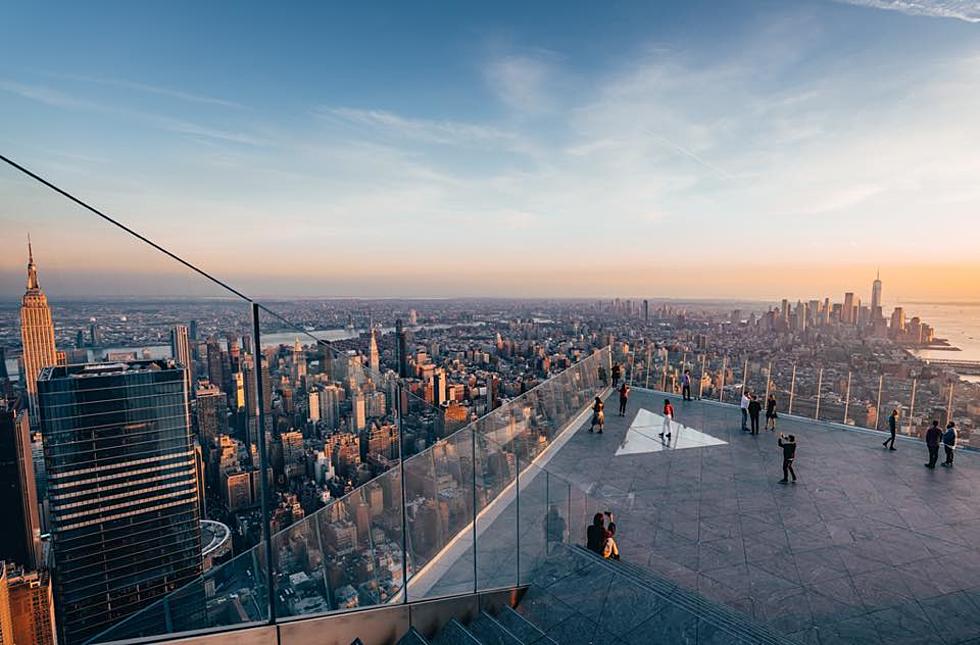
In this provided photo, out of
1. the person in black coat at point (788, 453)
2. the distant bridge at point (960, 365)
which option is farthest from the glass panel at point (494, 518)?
the distant bridge at point (960, 365)

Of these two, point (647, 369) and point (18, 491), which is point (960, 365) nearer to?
point (647, 369)

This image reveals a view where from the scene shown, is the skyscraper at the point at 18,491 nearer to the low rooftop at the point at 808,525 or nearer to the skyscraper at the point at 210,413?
the skyscraper at the point at 210,413

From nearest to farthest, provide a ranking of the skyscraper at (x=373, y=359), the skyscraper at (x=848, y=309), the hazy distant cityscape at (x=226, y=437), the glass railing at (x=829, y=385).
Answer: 1. the hazy distant cityscape at (x=226, y=437)
2. the skyscraper at (x=373, y=359)
3. the glass railing at (x=829, y=385)
4. the skyscraper at (x=848, y=309)

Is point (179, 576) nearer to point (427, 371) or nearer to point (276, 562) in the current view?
point (276, 562)

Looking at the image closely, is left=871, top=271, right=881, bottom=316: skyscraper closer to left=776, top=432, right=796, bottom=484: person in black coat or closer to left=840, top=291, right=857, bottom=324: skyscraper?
left=840, top=291, right=857, bottom=324: skyscraper

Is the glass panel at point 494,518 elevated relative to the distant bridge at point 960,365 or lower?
lower

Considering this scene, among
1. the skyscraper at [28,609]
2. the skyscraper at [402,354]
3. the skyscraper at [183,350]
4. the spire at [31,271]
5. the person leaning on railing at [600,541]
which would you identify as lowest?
the skyscraper at [402,354]

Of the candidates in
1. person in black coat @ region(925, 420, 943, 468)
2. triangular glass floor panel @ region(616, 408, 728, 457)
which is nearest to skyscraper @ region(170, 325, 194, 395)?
triangular glass floor panel @ region(616, 408, 728, 457)
